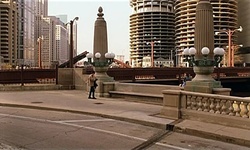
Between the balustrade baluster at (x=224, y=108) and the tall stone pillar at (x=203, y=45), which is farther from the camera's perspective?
the tall stone pillar at (x=203, y=45)

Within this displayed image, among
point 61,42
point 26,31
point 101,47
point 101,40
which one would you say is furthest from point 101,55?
point 26,31

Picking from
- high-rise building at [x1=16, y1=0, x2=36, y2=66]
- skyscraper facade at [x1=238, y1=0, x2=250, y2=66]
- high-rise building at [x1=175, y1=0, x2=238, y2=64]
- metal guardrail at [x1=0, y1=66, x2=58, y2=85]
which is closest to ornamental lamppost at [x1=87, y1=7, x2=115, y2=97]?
metal guardrail at [x1=0, y1=66, x2=58, y2=85]

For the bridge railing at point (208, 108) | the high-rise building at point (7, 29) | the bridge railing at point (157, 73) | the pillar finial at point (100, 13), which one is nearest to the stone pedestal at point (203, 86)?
the bridge railing at point (208, 108)

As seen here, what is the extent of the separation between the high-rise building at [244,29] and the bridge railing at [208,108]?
13229 cm

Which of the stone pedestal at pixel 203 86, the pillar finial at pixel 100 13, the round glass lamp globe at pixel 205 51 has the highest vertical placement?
the pillar finial at pixel 100 13

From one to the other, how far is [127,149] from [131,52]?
14584 centimetres

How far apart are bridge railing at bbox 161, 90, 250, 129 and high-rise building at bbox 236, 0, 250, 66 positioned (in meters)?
132

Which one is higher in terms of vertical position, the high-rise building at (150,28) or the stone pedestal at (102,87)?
the high-rise building at (150,28)

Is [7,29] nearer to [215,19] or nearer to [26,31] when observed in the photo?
[26,31]

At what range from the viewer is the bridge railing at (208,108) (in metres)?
10.8

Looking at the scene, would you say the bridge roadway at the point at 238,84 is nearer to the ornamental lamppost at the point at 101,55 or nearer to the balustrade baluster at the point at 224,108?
the ornamental lamppost at the point at 101,55

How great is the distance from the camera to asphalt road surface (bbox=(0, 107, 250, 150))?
874cm

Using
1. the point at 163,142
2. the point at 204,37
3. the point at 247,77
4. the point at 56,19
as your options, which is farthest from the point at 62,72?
the point at 56,19

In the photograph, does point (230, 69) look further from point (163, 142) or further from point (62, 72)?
point (163, 142)
